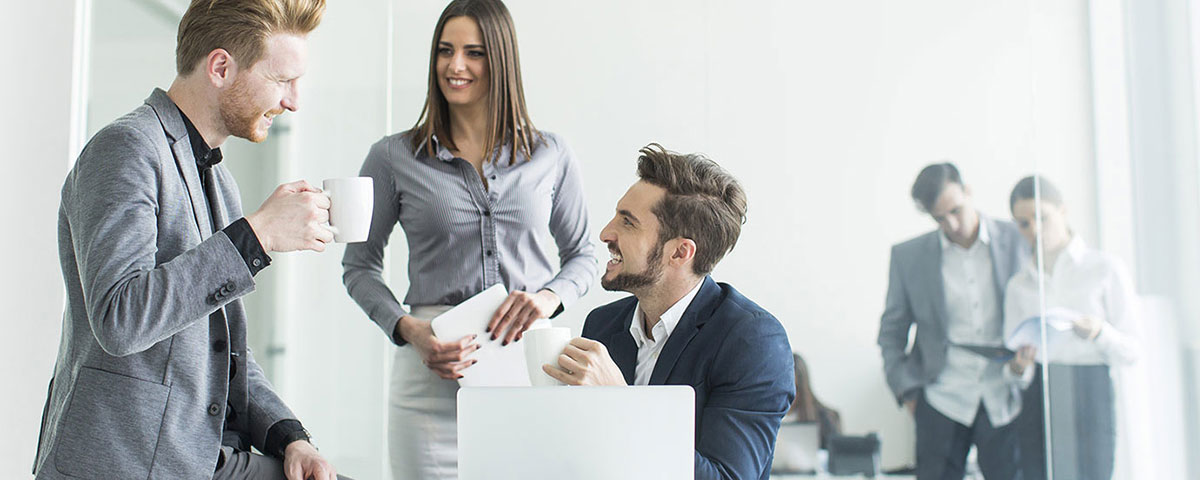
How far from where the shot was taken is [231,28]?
4.81 feet

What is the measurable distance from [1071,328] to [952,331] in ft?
1.26

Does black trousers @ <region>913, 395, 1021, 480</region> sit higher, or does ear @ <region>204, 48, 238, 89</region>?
ear @ <region>204, 48, 238, 89</region>

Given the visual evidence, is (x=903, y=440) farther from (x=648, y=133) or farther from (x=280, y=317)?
(x=280, y=317)

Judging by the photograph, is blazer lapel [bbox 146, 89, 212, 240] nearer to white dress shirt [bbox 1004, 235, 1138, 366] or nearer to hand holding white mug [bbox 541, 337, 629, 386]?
hand holding white mug [bbox 541, 337, 629, 386]

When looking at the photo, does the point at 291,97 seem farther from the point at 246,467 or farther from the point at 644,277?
the point at 644,277

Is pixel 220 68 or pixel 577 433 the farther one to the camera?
pixel 220 68

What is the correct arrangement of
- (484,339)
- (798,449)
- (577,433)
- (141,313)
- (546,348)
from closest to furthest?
(577,433) < (141,313) < (546,348) < (484,339) < (798,449)

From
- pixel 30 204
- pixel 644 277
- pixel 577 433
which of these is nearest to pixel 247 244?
pixel 577 433

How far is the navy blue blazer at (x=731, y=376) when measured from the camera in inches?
59.4

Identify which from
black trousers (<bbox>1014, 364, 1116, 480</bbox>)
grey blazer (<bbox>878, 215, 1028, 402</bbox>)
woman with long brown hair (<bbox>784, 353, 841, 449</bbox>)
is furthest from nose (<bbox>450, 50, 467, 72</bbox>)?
black trousers (<bbox>1014, 364, 1116, 480</bbox>)

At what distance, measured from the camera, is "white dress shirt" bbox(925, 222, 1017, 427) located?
3.21 meters

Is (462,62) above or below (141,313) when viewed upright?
above

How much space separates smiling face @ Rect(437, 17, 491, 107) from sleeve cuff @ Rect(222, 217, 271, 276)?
0.96m

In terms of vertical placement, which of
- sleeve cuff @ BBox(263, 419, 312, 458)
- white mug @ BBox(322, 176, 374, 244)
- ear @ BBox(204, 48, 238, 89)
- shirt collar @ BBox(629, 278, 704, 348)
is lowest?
sleeve cuff @ BBox(263, 419, 312, 458)
